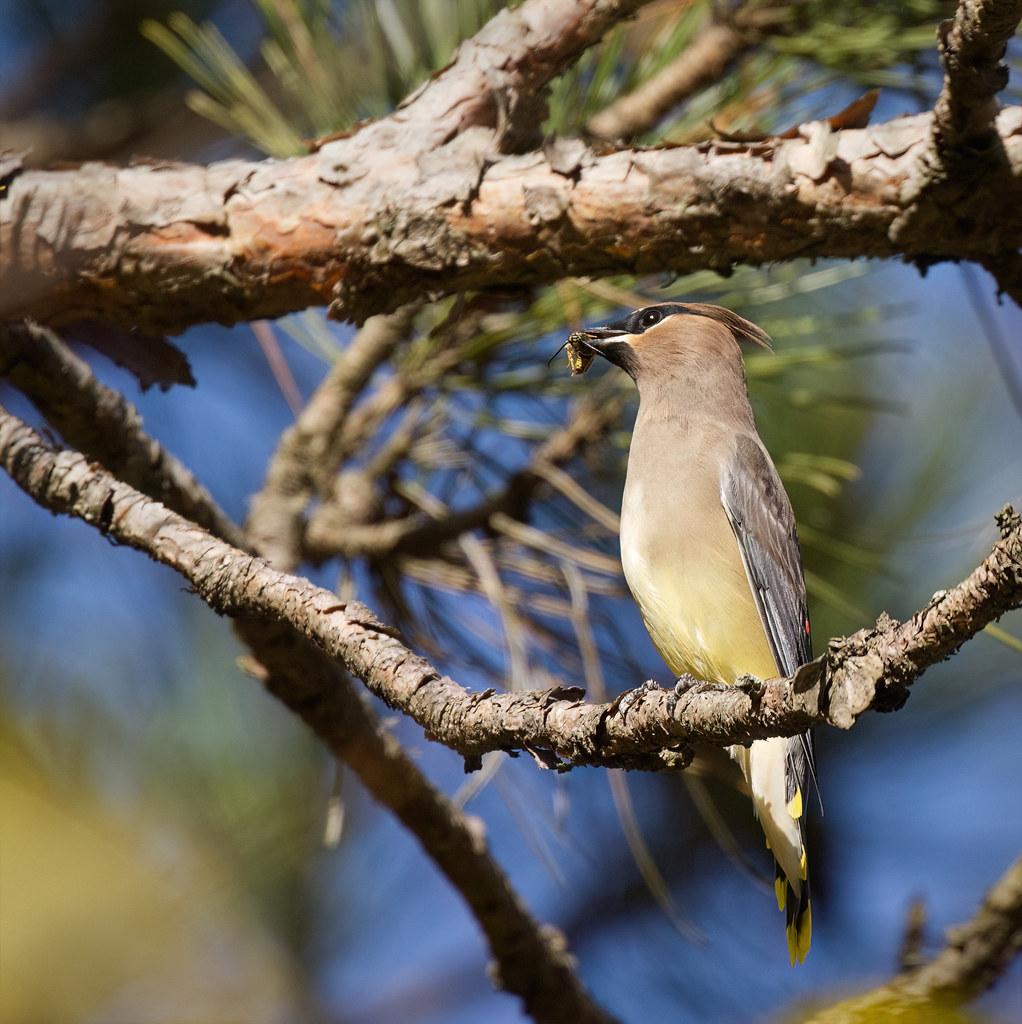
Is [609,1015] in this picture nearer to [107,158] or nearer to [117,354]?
[117,354]

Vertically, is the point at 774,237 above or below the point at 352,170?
below

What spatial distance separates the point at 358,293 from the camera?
288 cm

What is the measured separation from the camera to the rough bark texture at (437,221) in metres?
2.71

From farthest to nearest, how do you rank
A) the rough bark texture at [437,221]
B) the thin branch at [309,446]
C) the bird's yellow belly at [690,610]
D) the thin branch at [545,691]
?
the thin branch at [309,446] < the bird's yellow belly at [690,610] < the rough bark texture at [437,221] < the thin branch at [545,691]

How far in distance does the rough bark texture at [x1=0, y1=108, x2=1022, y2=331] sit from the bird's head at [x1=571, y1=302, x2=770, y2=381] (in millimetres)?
645

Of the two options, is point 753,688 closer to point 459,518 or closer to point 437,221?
point 437,221

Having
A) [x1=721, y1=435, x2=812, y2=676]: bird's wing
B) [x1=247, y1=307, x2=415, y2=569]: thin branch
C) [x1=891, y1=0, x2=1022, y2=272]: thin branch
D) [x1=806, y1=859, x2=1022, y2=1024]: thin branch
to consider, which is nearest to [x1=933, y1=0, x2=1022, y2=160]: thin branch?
[x1=891, y1=0, x2=1022, y2=272]: thin branch

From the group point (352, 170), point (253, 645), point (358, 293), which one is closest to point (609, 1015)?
point (253, 645)

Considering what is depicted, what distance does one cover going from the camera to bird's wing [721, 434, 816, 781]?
3268mm

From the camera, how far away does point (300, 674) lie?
289 centimetres

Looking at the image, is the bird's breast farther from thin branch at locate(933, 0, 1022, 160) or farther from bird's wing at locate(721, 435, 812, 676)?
thin branch at locate(933, 0, 1022, 160)

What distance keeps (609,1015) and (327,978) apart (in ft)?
2.69

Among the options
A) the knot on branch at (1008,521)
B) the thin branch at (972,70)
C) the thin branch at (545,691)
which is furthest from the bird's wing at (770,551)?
the knot on branch at (1008,521)

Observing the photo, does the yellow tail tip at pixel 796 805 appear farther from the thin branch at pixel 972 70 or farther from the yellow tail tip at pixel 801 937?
the thin branch at pixel 972 70
